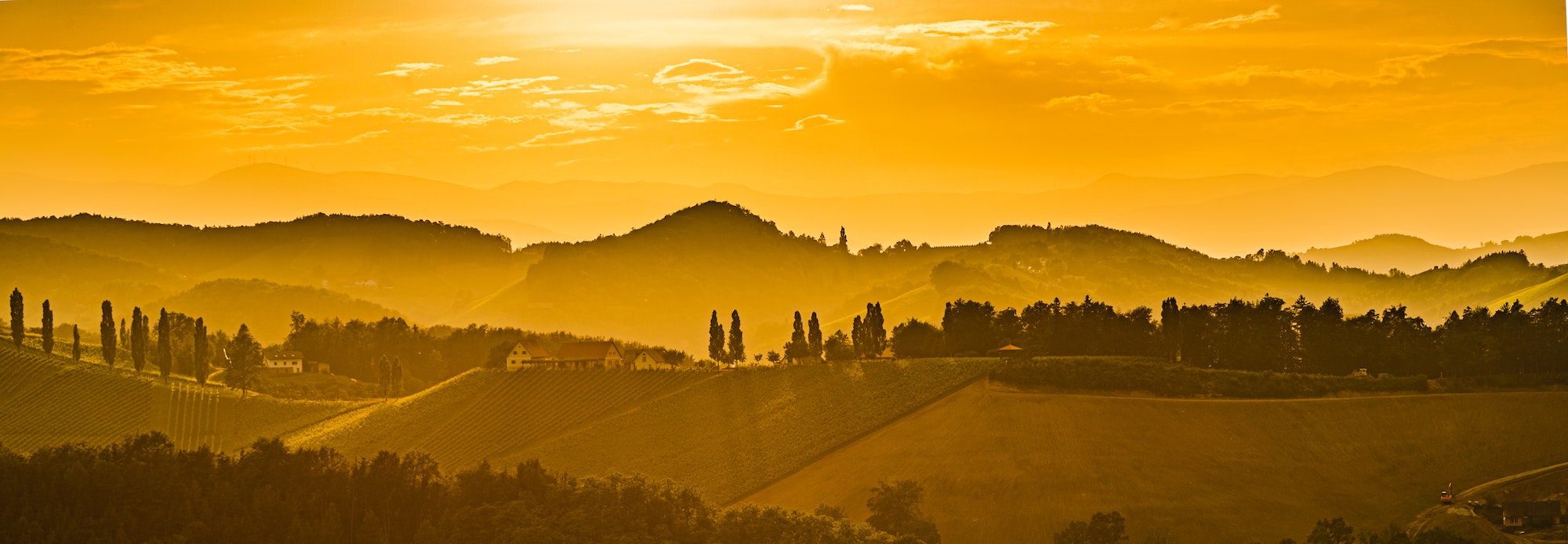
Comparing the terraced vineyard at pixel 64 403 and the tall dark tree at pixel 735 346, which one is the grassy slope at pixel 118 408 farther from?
the tall dark tree at pixel 735 346

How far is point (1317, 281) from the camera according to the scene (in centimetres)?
14538

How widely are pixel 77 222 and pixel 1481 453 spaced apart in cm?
17714

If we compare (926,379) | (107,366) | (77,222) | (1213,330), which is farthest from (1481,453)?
(77,222)

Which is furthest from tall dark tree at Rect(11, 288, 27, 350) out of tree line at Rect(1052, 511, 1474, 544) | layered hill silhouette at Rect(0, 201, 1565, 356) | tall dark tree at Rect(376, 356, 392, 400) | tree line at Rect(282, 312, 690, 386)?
layered hill silhouette at Rect(0, 201, 1565, 356)

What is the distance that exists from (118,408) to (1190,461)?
173ft

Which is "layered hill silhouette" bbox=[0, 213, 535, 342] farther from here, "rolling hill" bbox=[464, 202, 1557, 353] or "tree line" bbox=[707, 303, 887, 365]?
"tree line" bbox=[707, 303, 887, 365]

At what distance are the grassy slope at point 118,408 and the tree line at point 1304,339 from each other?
3541 centimetres

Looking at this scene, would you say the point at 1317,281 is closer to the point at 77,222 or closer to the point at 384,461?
the point at 384,461

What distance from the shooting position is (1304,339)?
66.6 meters

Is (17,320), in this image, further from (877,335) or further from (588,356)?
(877,335)

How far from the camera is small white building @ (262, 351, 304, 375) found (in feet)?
326

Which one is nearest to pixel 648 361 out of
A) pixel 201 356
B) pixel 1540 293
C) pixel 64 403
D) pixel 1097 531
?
pixel 201 356

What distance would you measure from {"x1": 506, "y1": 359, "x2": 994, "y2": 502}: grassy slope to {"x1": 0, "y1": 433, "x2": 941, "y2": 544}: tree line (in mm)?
9000

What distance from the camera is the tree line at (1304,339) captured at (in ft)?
208
